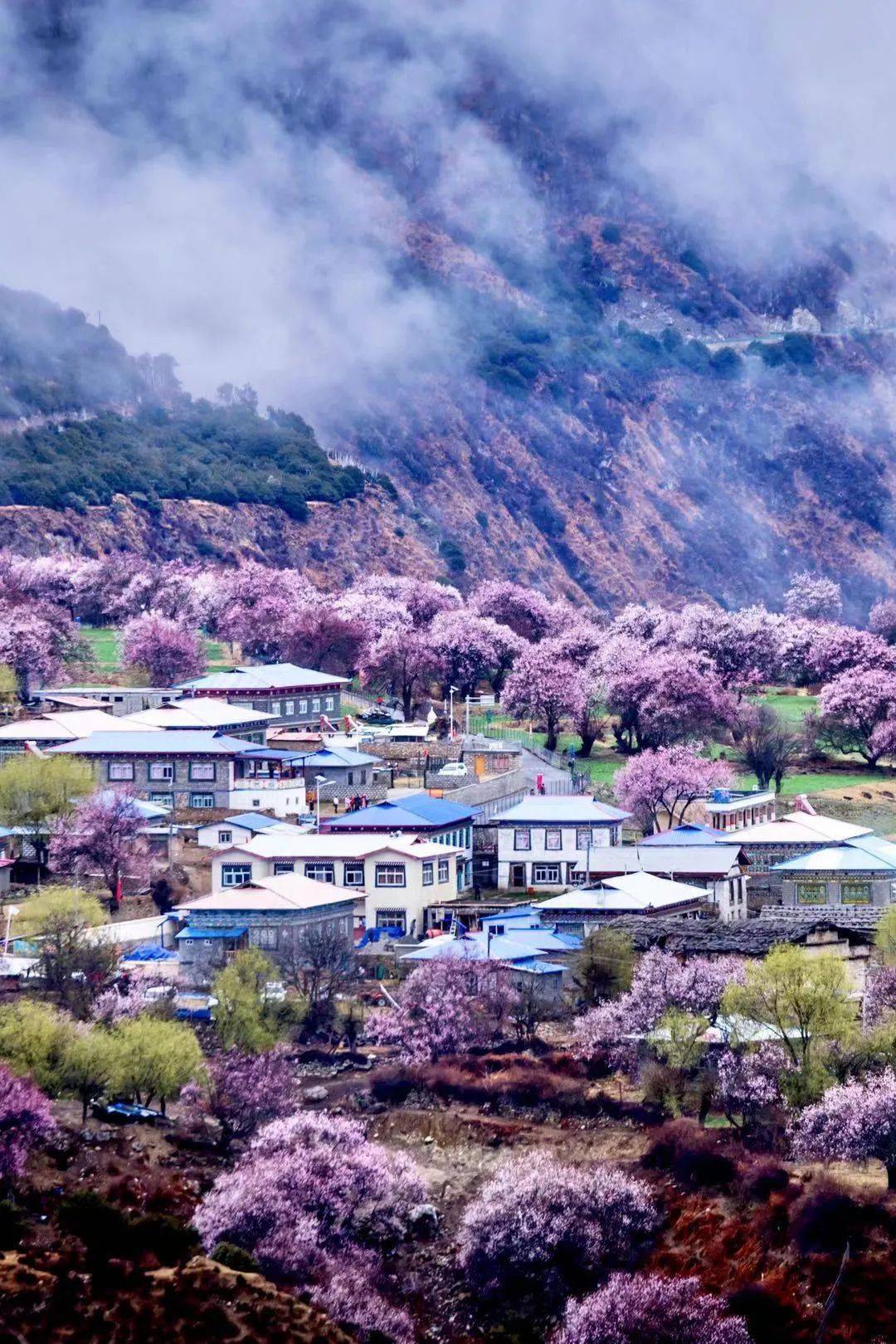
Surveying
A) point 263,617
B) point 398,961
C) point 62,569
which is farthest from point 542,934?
point 62,569

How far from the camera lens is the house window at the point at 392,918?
65.3m

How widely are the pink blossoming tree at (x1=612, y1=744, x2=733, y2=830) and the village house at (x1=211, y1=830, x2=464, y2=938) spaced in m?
11.0

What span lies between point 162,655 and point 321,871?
3237 centimetres

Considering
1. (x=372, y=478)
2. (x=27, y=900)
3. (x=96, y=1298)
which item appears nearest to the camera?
(x=96, y=1298)

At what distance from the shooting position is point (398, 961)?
6128 cm

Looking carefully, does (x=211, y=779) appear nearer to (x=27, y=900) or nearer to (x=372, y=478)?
(x=27, y=900)

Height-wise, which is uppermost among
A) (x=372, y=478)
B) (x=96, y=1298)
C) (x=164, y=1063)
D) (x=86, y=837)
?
(x=372, y=478)

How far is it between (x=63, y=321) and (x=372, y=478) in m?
23.4

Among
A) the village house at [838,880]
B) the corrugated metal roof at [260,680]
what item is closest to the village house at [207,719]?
the corrugated metal roof at [260,680]

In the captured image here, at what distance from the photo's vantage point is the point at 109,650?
350 ft

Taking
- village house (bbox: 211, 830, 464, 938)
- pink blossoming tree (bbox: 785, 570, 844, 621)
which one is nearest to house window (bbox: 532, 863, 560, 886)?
village house (bbox: 211, 830, 464, 938)

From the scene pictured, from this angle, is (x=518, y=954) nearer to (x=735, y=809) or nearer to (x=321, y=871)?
(x=321, y=871)

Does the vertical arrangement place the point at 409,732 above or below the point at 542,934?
above

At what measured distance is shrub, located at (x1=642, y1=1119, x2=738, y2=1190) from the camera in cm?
4847
